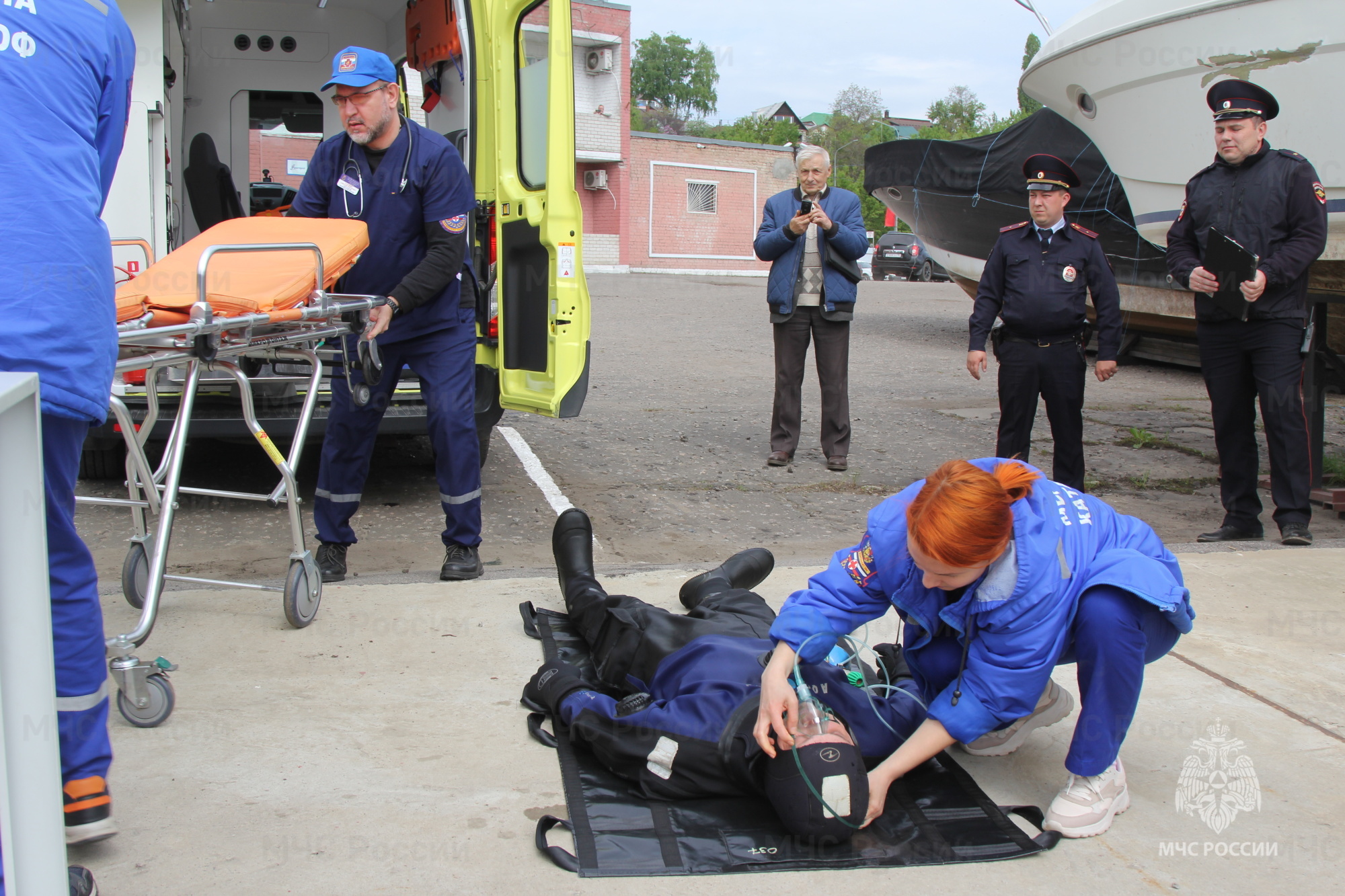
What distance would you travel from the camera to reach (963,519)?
6.53 feet

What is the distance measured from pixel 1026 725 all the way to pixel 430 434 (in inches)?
91.9

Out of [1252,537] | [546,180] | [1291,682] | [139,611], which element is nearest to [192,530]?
[139,611]

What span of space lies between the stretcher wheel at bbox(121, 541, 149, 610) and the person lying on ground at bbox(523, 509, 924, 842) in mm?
1447

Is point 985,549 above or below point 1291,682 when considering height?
above

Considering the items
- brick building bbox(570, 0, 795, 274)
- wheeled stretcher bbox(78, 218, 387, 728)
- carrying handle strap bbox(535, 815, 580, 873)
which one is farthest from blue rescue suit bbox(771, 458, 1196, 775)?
brick building bbox(570, 0, 795, 274)

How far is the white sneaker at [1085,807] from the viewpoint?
2.35 meters

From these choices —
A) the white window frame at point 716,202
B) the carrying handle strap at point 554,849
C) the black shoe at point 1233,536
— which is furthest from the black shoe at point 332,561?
the white window frame at point 716,202

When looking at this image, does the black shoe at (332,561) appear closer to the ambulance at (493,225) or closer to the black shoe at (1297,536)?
Result: the ambulance at (493,225)

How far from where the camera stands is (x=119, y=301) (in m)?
2.71

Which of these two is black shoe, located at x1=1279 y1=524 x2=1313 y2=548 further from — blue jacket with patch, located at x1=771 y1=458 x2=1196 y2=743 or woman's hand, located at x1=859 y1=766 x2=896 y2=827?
woman's hand, located at x1=859 y1=766 x2=896 y2=827

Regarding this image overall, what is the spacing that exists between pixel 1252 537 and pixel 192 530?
15.8 ft

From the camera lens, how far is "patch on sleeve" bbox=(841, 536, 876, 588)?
2297 mm

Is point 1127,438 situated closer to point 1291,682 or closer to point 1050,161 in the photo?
point 1050,161
